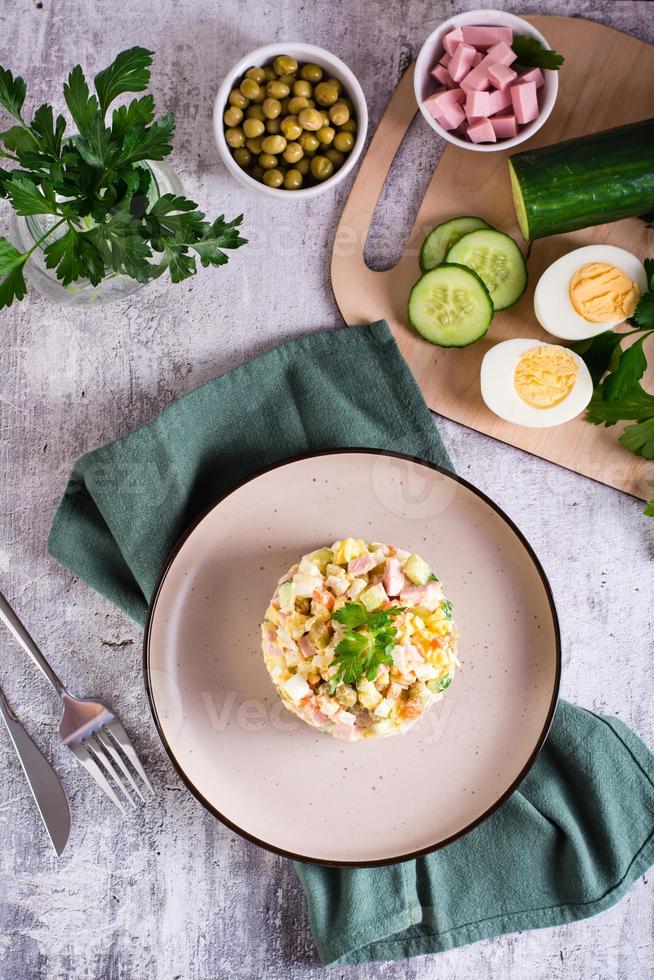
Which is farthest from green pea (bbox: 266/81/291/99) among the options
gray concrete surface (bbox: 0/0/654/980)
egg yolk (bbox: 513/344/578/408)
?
egg yolk (bbox: 513/344/578/408)

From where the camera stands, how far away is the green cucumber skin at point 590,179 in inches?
89.4

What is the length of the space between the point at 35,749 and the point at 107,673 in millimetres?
302

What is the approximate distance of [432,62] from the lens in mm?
2373

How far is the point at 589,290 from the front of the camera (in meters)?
2.33

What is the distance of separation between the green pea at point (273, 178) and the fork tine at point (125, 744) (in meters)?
1.62

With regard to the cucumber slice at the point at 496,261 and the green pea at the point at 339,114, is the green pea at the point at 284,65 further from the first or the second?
the cucumber slice at the point at 496,261

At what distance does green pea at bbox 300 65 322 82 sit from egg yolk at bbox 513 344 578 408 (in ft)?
3.22

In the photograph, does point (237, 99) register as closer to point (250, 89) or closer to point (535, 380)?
point (250, 89)

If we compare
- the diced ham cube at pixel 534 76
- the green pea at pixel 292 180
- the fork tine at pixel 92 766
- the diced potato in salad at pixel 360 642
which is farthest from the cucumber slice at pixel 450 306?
the fork tine at pixel 92 766

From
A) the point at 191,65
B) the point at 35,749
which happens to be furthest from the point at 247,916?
the point at 191,65

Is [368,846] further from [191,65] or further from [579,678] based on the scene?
[191,65]

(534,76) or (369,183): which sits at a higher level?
(534,76)

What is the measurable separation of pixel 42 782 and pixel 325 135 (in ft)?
6.72

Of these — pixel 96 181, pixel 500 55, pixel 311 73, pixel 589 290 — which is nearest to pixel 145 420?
pixel 96 181
